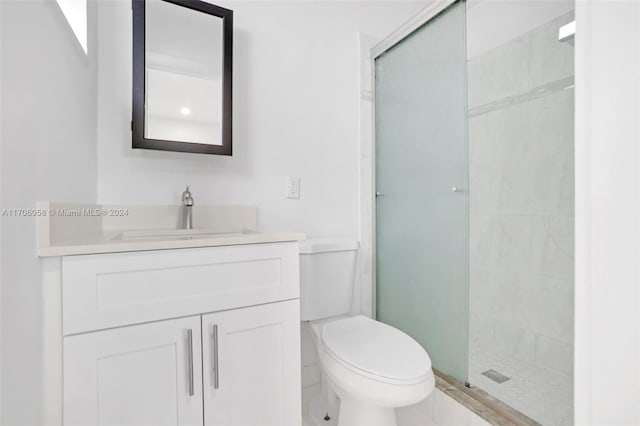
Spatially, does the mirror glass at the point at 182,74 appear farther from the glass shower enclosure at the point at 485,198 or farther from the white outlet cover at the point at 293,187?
the glass shower enclosure at the point at 485,198

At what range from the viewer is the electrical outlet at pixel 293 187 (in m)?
1.64

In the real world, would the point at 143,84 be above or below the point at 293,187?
above

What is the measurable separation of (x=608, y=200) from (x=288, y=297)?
867 mm

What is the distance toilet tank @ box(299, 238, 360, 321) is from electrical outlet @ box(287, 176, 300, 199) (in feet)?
0.93

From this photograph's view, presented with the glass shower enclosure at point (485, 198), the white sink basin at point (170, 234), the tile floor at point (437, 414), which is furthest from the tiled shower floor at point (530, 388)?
the white sink basin at point (170, 234)

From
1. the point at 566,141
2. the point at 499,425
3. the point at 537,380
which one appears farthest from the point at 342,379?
the point at 566,141

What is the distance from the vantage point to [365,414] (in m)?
1.17

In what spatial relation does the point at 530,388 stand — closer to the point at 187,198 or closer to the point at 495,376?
the point at 495,376

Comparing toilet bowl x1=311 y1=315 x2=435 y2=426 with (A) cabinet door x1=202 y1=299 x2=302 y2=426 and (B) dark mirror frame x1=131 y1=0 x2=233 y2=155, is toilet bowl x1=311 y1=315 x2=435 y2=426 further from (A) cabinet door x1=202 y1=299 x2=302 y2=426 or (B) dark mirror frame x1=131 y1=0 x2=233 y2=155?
(B) dark mirror frame x1=131 y1=0 x2=233 y2=155

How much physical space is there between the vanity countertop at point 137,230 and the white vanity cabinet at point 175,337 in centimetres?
3

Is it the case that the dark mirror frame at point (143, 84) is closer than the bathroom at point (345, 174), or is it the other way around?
the bathroom at point (345, 174)

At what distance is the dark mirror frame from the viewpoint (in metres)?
1.28

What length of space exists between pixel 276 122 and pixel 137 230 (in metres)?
0.78

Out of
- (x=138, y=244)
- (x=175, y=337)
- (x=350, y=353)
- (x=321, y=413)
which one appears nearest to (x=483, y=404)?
(x=350, y=353)
